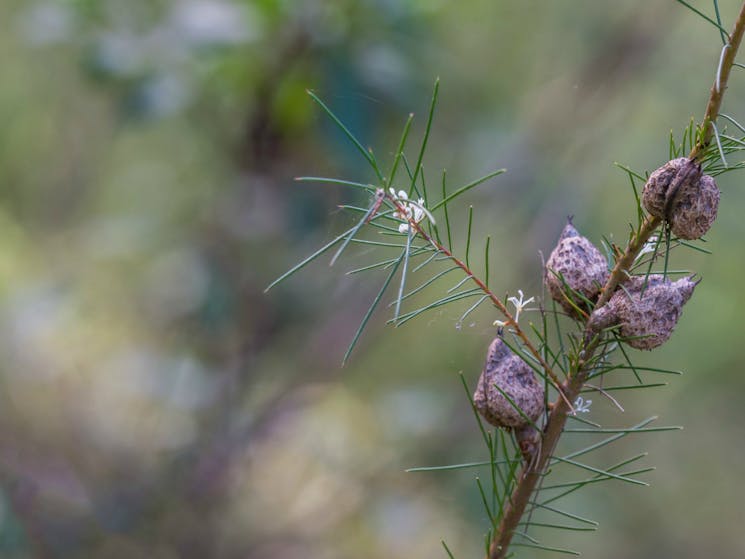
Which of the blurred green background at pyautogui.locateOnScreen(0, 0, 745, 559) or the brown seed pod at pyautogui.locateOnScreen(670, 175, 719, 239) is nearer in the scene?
the brown seed pod at pyautogui.locateOnScreen(670, 175, 719, 239)

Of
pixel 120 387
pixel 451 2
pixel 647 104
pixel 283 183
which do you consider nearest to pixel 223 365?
pixel 120 387

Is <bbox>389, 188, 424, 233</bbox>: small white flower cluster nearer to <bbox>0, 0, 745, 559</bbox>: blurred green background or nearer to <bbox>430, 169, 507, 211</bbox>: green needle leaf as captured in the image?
<bbox>430, 169, 507, 211</bbox>: green needle leaf

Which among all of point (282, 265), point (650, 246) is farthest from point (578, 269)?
point (282, 265)

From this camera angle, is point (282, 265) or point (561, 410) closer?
point (561, 410)

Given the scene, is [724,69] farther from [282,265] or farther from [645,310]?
[282,265]

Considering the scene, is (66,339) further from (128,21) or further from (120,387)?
(128,21)

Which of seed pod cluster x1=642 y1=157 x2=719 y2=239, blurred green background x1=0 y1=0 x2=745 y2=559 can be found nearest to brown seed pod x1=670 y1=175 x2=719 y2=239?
seed pod cluster x1=642 y1=157 x2=719 y2=239

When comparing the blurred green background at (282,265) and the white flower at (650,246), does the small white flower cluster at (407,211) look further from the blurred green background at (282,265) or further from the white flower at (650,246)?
the blurred green background at (282,265)
